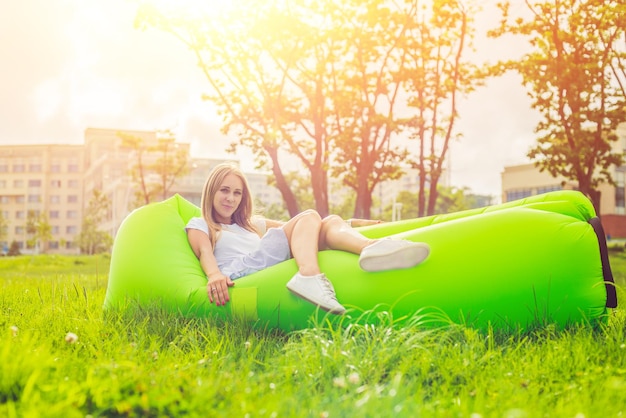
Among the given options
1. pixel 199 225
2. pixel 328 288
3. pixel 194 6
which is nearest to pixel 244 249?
pixel 199 225

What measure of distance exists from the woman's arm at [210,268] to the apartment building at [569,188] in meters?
40.9

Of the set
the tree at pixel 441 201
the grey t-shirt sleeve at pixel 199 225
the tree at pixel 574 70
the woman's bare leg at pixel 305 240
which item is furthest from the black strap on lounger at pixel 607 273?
the tree at pixel 441 201

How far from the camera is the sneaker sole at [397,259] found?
3.08m

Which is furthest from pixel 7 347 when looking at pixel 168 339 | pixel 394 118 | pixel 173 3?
pixel 394 118

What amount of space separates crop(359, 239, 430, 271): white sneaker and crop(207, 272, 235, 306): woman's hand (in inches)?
27.7

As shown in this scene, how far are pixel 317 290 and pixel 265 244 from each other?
0.64 metres

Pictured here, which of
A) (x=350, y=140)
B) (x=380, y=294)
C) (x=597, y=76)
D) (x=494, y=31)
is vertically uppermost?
(x=494, y=31)

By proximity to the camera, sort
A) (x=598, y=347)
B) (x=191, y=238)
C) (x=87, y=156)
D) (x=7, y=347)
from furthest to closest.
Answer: (x=87, y=156) → (x=191, y=238) → (x=598, y=347) → (x=7, y=347)

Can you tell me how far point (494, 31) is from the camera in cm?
1139

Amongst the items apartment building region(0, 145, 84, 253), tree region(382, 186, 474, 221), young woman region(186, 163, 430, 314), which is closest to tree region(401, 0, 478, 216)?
young woman region(186, 163, 430, 314)

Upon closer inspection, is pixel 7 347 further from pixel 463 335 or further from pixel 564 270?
pixel 564 270

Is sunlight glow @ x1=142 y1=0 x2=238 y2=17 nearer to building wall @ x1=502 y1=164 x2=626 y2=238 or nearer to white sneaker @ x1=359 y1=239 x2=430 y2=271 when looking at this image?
white sneaker @ x1=359 y1=239 x2=430 y2=271

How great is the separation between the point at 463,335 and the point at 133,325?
1471 millimetres

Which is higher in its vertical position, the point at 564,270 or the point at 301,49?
the point at 301,49
